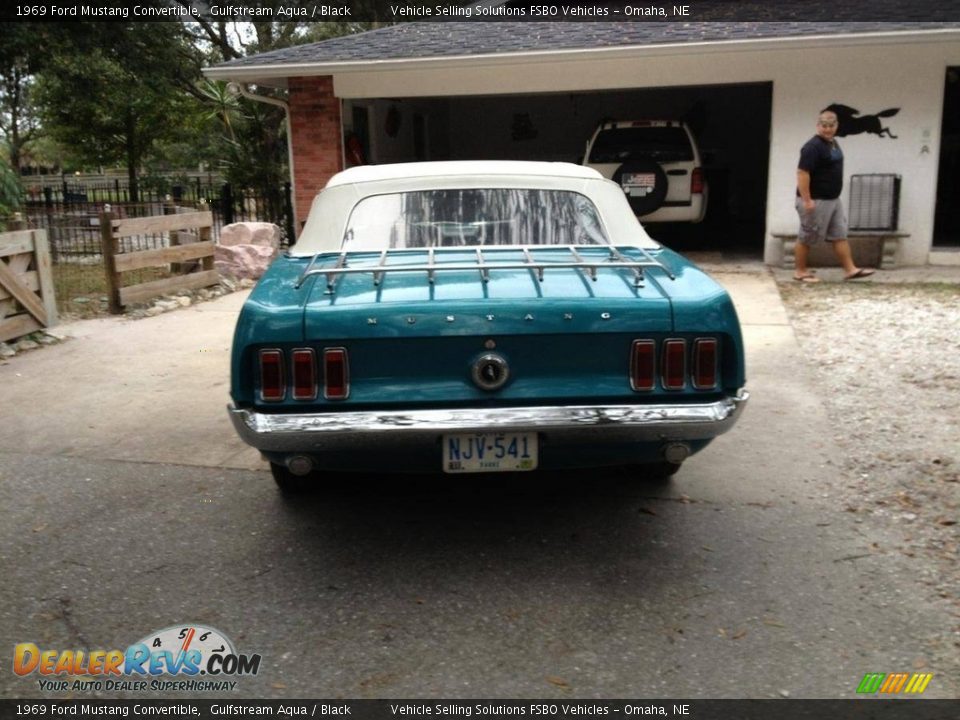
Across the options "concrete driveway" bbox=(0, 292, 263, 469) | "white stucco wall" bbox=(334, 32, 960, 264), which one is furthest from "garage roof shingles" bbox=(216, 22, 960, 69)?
"concrete driveway" bbox=(0, 292, 263, 469)

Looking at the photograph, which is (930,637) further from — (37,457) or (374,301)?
(37,457)

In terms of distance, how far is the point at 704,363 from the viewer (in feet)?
11.2

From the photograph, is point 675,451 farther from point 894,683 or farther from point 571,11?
point 571,11

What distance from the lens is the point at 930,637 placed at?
3066 mm

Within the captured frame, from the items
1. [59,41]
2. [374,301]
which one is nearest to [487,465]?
[374,301]

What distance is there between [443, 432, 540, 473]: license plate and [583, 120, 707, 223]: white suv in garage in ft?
30.6

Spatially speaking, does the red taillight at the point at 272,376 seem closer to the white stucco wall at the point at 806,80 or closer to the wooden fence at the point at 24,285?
the wooden fence at the point at 24,285

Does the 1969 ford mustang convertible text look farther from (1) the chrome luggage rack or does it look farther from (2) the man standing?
(2) the man standing

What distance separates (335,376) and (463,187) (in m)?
1.61

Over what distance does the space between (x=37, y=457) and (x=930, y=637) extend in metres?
4.54

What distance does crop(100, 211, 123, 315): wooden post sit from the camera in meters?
9.06

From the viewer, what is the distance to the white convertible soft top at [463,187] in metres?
4.53

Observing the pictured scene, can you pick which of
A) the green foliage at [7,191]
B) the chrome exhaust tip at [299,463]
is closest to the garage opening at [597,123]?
the green foliage at [7,191]

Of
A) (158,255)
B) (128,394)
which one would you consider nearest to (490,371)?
(128,394)
